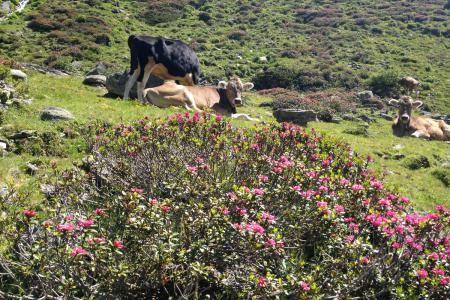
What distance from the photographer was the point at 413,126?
21594 mm

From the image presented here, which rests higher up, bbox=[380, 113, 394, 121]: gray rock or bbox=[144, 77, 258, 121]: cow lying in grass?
bbox=[144, 77, 258, 121]: cow lying in grass

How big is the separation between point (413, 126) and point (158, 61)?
12.2m

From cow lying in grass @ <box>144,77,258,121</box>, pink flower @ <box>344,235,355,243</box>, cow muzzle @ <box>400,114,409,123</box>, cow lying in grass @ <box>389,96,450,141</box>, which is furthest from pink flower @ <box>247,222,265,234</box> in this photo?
cow muzzle @ <box>400,114,409,123</box>

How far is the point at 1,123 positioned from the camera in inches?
402

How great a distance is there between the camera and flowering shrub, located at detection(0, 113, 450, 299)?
4277 mm

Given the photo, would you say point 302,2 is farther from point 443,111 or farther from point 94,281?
point 94,281

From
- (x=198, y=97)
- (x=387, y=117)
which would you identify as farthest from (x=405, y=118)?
(x=198, y=97)

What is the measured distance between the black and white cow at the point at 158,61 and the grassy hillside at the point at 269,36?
40.4ft

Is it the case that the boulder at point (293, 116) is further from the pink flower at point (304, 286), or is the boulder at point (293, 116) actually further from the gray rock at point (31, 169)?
the pink flower at point (304, 286)

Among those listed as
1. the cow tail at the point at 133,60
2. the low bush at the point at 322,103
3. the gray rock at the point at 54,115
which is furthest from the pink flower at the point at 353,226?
the low bush at the point at 322,103

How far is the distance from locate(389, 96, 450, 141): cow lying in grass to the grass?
66cm

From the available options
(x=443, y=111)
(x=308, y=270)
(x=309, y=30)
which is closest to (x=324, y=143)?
(x=308, y=270)

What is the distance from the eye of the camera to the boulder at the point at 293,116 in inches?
762

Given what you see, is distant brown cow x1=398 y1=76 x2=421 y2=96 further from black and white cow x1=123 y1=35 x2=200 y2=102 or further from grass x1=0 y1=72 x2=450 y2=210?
black and white cow x1=123 y1=35 x2=200 y2=102
